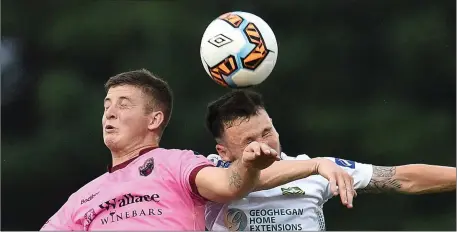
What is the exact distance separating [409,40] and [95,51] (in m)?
3.46

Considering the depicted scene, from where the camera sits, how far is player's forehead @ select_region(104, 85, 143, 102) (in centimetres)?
663

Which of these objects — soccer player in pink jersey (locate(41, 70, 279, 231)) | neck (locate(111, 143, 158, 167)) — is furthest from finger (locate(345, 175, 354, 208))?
neck (locate(111, 143, 158, 167))

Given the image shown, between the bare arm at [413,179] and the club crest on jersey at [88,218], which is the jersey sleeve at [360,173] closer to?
the bare arm at [413,179]

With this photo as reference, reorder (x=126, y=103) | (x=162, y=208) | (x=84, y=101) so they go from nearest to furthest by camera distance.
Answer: (x=162, y=208) → (x=126, y=103) → (x=84, y=101)

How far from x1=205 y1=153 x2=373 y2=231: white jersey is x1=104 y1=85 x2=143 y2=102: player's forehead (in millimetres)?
571

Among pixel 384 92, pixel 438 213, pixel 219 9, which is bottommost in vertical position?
pixel 438 213

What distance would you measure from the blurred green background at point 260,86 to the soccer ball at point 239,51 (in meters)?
6.48

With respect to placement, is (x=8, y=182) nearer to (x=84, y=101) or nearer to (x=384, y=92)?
(x=84, y=101)

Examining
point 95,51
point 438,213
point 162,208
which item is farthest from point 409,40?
point 162,208

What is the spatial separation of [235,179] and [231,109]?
3.69 feet

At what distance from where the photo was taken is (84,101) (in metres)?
14.1

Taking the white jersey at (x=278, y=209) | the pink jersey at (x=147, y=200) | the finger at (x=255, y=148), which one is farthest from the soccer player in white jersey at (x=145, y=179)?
the white jersey at (x=278, y=209)

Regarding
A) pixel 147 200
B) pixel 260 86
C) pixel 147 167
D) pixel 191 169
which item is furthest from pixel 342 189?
pixel 260 86

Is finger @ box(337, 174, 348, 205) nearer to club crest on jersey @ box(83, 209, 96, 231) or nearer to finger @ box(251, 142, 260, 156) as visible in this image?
finger @ box(251, 142, 260, 156)
